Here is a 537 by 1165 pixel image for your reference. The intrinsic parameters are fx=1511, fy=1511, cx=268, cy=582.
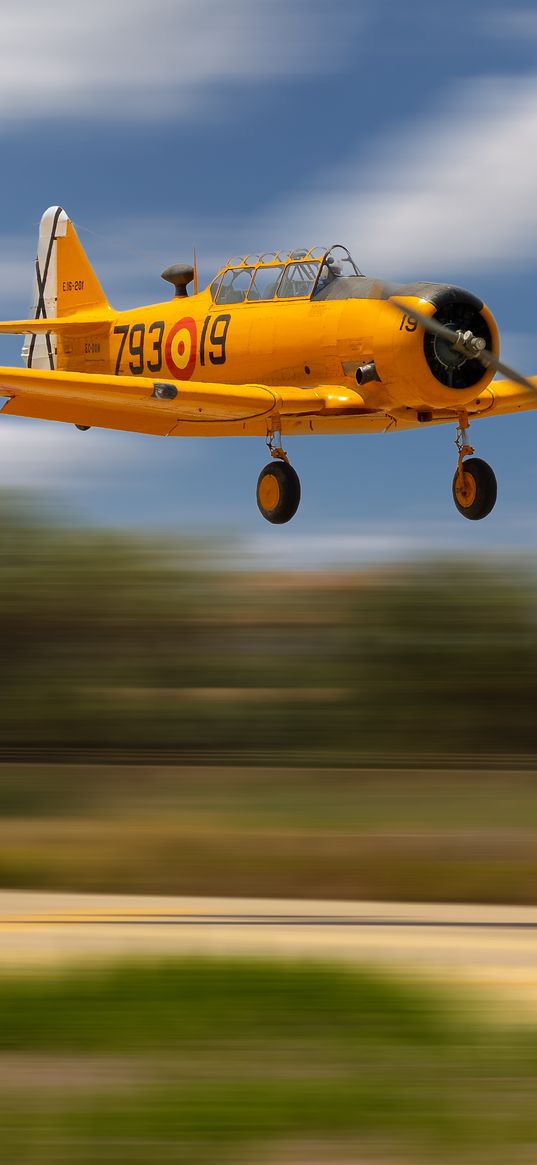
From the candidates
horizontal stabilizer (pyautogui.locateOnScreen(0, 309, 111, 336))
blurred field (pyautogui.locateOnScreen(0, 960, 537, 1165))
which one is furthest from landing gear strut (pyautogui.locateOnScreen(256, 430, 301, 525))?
blurred field (pyautogui.locateOnScreen(0, 960, 537, 1165))

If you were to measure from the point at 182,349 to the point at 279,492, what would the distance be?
4.25m

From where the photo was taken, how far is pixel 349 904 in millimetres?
11203

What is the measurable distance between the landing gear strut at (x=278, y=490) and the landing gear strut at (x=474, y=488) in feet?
6.57

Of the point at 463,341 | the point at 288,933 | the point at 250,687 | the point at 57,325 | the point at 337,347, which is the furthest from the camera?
the point at 57,325

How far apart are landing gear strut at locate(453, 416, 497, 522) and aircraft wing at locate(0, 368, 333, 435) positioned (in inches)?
73.1

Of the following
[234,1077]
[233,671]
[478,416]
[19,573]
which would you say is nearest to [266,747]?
[233,671]

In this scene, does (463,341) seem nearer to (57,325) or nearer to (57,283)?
(57,325)

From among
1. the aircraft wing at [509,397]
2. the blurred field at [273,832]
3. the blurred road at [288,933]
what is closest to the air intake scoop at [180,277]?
the aircraft wing at [509,397]

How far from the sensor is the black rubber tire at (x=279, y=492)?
17406 millimetres

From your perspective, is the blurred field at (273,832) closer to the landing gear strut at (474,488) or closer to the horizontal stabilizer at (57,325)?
the landing gear strut at (474,488)

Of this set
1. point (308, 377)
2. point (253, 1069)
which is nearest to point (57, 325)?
point (308, 377)

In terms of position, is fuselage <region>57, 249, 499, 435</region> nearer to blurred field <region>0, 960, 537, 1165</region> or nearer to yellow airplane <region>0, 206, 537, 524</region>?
yellow airplane <region>0, 206, 537, 524</region>

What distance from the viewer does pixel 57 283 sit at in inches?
1061

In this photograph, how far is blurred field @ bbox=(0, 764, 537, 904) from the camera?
38.9 feet
